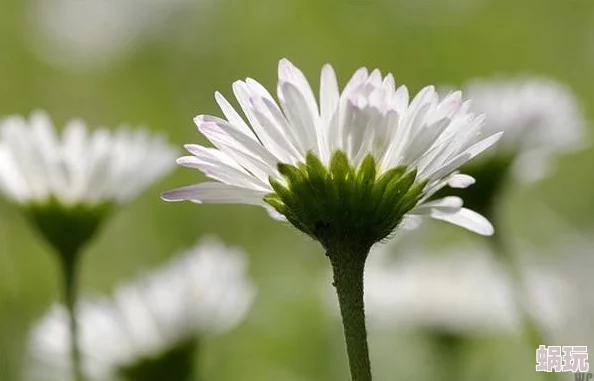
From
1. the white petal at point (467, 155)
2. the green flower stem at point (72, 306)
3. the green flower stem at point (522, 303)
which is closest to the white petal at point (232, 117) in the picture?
the white petal at point (467, 155)

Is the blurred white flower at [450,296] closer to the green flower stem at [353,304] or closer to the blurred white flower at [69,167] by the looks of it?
the blurred white flower at [69,167]

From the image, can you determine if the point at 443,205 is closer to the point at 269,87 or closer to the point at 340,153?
the point at 340,153

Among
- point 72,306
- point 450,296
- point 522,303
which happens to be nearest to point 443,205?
point 72,306

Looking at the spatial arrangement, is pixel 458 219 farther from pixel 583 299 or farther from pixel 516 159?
pixel 583 299

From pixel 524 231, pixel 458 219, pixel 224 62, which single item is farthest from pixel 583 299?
pixel 224 62

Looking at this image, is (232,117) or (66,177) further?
(66,177)

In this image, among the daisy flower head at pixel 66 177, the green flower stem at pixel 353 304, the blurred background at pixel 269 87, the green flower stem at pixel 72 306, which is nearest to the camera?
the green flower stem at pixel 353 304

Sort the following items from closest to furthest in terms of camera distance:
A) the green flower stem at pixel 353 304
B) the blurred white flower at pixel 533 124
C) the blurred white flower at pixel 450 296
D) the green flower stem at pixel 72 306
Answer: the green flower stem at pixel 353 304 → the green flower stem at pixel 72 306 → the blurred white flower at pixel 533 124 → the blurred white flower at pixel 450 296
